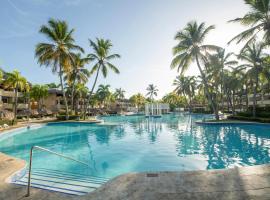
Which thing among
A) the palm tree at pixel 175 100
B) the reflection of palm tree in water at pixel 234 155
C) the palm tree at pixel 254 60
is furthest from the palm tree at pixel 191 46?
the palm tree at pixel 175 100

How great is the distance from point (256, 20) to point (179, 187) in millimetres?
19103

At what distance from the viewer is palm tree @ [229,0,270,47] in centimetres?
1545

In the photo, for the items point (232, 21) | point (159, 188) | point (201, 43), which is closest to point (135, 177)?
point (159, 188)

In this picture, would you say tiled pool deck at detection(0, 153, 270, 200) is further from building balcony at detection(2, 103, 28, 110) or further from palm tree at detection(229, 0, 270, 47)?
building balcony at detection(2, 103, 28, 110)

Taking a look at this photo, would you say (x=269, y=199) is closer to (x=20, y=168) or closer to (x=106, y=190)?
(x=106, y=190)

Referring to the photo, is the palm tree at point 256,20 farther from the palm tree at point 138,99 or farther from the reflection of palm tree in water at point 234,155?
the palm tree at point 138,99

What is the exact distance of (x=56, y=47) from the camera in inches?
1112

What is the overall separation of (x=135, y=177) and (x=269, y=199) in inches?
127

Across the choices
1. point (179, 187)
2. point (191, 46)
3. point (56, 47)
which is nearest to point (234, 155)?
point (179, 187)

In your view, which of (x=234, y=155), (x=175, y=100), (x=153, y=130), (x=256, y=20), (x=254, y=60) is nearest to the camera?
(x=234, y=155)

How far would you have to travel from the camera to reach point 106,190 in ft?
14.0

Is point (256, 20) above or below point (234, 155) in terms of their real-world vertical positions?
above

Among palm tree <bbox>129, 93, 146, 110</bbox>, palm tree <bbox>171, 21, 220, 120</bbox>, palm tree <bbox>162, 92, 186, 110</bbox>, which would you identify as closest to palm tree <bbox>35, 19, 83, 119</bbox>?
palm tree <bbox>171, 21, 220, 120</bbox>

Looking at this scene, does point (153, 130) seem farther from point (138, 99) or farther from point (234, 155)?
point (138, 99)
